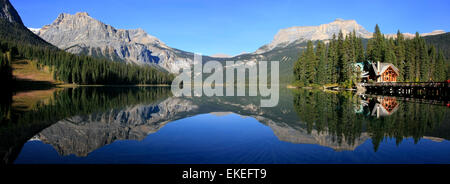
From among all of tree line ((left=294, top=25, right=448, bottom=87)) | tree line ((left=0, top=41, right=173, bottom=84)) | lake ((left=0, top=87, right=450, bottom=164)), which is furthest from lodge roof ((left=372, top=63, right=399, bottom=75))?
tree line ((left=0, top=41, right=173, bottom=84))

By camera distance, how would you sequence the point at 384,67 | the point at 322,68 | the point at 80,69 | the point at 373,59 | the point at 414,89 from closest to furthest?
the point at 414,89, the point at 384,67, the point at 322,68, the point at 373,59, the point at 80,69

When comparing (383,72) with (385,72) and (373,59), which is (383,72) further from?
A: (373,59)

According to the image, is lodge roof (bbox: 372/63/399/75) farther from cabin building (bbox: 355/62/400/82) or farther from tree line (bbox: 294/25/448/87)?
tree line (bbox: 294/25/448/87)

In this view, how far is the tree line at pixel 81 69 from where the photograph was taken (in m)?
124

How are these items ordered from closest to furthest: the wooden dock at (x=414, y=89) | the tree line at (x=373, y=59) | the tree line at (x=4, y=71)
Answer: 1. the wooden dock at (x=414, y=89)
2. the tree line at (x=373, y=59)
3. the tree line at (x=4, y=71)

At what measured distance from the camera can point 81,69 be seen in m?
131

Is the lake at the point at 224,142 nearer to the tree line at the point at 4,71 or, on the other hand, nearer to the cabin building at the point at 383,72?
the cabin building at the point at 383,72

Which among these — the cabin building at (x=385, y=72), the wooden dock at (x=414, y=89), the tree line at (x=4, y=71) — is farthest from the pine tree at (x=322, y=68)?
the tree line at (x=4, y=71)

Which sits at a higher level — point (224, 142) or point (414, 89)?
point (414, 89)

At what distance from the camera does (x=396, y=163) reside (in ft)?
28.2

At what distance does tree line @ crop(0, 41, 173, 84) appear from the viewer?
12406cm

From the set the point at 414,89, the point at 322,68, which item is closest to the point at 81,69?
the point at 322,68
